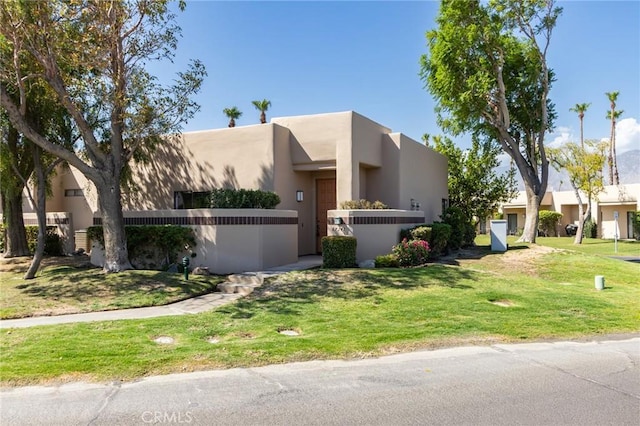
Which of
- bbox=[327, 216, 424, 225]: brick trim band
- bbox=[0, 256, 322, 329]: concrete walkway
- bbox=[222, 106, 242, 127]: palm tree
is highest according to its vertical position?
bbox=[222, 106, 242, 127]: palm tree

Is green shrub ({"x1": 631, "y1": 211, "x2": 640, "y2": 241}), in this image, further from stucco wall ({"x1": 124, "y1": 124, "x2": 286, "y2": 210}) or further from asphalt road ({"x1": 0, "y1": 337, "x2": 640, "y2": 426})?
asphalt road ({"x1": 0, "y1": 337, "x2": 640, "y2": 426})

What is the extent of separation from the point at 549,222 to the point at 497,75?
2208 cm

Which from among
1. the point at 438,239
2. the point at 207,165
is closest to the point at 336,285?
the point at 438,239

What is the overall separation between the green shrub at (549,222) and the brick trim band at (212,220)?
2974 cm

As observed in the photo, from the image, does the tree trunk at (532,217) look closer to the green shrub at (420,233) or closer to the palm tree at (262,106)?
the green shrub at (420,233)

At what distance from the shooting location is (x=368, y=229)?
13570 millimetres

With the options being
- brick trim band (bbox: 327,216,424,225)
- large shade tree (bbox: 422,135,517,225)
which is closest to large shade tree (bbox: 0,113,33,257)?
brick trim band (bbox: 327,216,424,225)

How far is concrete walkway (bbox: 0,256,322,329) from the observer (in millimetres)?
7961

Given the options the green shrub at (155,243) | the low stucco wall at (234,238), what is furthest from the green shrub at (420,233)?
the green shrub at (155,243)

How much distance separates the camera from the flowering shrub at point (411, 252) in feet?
42.4

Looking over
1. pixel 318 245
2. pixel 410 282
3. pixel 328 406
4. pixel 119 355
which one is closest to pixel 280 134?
pixel 318 245

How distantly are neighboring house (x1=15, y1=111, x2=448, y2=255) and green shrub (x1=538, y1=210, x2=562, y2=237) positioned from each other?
23586 millimetres

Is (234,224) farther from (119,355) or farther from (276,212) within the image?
(119,355)

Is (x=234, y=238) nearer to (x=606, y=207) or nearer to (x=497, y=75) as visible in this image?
(x=497, y=75)
